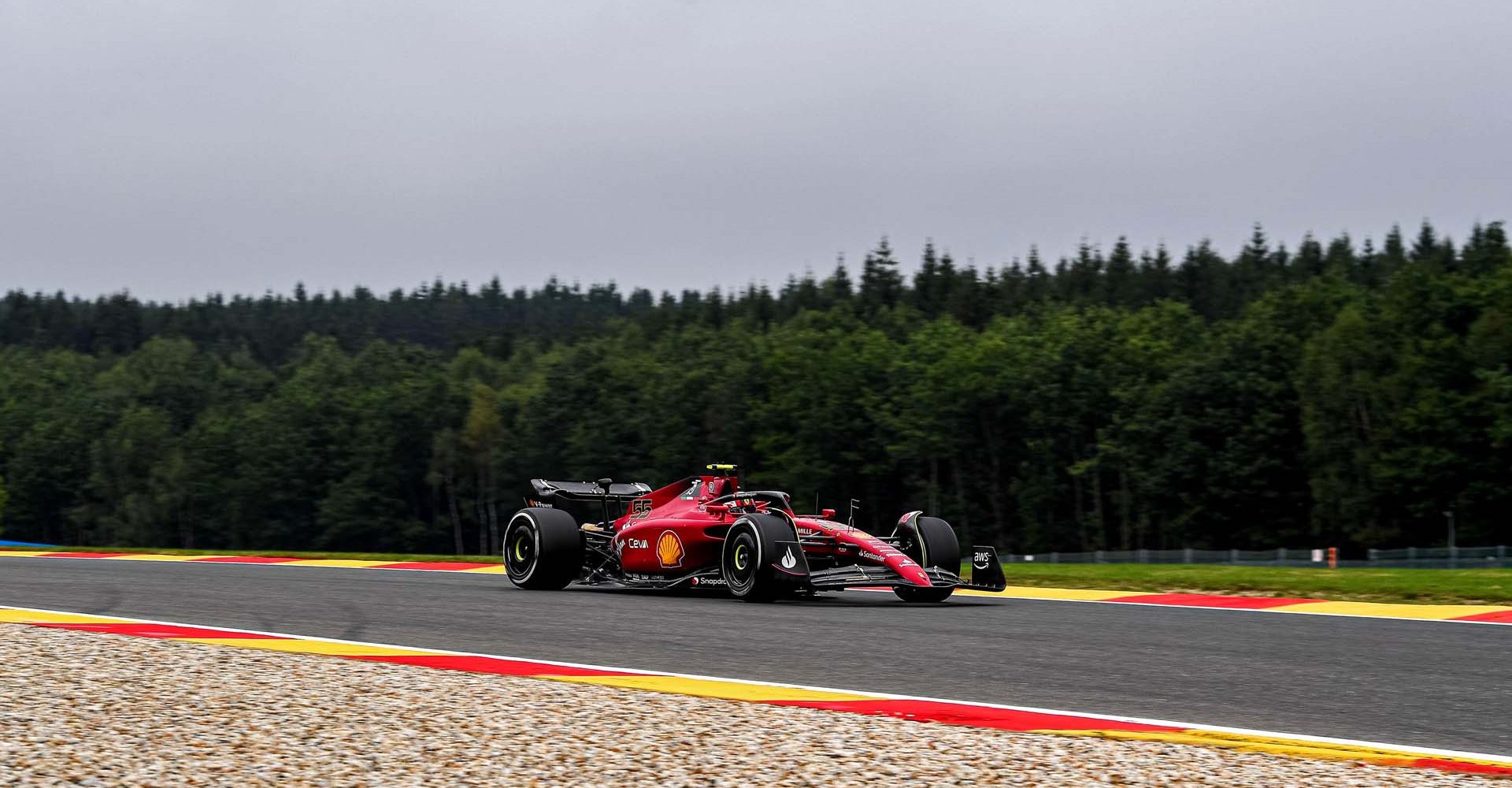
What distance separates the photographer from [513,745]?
7117 mm

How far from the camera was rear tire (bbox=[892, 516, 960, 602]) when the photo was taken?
15828 millimetres

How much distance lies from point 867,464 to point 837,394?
5.39 m

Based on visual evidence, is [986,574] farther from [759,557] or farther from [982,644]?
[982,644]

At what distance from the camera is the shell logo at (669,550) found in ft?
53.5

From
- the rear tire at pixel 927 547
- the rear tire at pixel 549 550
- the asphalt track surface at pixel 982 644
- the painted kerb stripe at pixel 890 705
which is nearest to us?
the painted kerb stripe at pixel 890 705

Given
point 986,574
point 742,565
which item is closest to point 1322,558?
→ point 986,574

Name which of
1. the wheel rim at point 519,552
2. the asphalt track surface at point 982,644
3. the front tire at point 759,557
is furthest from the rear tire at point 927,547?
the wheel rim at point 519,552

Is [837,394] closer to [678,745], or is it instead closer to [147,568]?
[147,568]

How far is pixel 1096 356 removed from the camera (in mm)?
92312

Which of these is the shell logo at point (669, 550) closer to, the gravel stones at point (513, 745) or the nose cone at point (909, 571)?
the nose cone at point (909, 571)

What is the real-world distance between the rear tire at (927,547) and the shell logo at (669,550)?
222cm

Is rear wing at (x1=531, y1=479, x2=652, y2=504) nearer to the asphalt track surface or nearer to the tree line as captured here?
the asphalt track surface

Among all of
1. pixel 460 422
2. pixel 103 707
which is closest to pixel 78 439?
pixel 460 422

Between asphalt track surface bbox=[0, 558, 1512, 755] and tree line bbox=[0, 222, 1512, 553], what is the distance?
5654 centimetres
